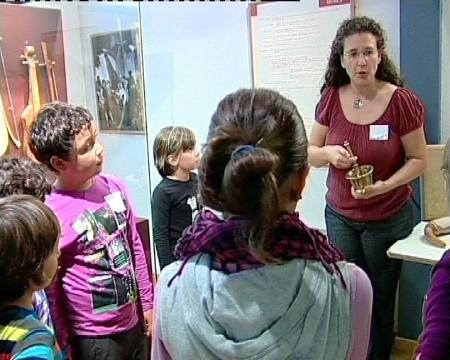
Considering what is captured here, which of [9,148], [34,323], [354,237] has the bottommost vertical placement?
[354,237]

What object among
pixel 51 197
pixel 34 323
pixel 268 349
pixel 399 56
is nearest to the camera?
pixel 268 349

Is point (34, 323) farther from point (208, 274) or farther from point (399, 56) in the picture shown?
point (399, 56)

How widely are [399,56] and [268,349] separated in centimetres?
211

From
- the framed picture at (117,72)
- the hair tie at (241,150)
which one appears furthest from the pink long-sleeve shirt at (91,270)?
the framed picture at (117,72)

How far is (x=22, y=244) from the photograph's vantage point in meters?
1.18

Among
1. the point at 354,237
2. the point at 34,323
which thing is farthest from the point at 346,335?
the point at 354,237

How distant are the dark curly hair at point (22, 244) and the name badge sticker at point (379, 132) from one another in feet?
4.70

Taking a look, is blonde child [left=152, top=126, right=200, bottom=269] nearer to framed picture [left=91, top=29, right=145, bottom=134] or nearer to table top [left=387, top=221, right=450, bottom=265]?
framed picture [left=91, top=29, right=145, bottom=134]

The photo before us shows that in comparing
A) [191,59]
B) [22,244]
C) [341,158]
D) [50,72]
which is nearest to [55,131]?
[22,244]

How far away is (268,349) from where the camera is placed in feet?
2.96

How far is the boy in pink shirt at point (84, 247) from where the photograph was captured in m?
1.62

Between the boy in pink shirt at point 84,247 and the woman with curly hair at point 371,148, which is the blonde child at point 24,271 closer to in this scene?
the boy in pink shirt at point 84,247

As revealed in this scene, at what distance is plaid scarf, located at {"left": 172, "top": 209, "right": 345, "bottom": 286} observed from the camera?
3.08 feet

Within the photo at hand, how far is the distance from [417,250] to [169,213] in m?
1.04
